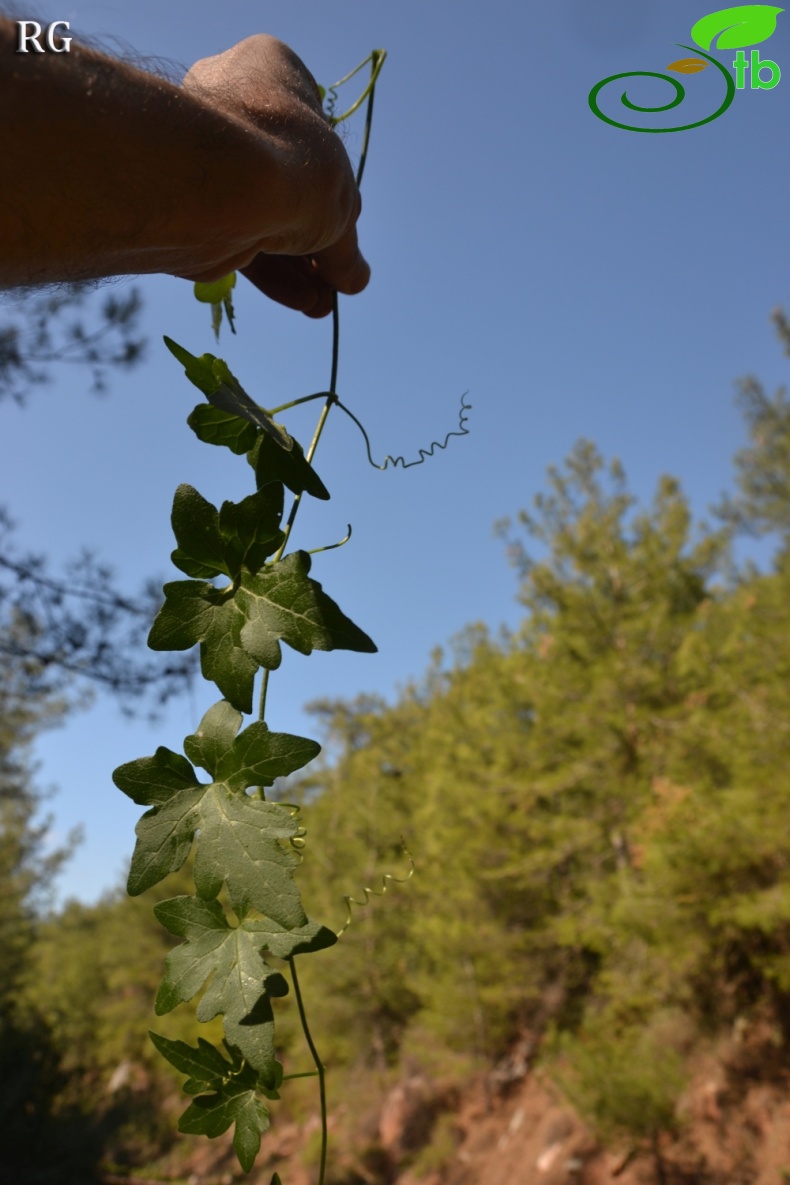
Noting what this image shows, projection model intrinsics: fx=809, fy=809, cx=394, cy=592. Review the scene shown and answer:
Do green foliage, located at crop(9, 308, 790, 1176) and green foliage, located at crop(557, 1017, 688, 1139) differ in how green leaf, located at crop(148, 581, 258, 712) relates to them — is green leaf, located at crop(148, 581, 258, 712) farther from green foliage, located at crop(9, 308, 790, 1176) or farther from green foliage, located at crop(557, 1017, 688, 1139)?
green foliage, located at crop(557, 1017, 688, 1139)

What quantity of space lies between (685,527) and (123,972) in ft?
45.8

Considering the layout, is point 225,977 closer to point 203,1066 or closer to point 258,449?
point 203,1066

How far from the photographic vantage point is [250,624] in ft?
1.23

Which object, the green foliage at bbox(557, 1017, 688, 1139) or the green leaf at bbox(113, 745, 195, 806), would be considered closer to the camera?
the green leaf at bbox(113, 745, 195, 806)

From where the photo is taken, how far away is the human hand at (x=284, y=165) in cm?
43

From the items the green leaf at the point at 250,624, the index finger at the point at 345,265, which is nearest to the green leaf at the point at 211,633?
the green leaf at the point at 250,624

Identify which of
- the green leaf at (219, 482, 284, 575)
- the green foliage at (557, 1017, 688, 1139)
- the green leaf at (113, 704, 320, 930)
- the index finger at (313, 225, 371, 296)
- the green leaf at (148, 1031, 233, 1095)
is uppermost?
the index finger at (313, 225, 371, 296)

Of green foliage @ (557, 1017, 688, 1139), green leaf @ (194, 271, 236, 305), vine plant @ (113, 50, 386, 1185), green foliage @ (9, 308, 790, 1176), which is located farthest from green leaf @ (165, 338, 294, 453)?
green foliage @ (557, 1017, 688, 1139)

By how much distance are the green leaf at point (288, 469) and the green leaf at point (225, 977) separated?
0.21 meters

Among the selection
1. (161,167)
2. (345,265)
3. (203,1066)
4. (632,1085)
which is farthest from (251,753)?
(632,1085)

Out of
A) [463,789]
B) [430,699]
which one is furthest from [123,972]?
[463,789]

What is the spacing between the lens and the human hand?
431 mm

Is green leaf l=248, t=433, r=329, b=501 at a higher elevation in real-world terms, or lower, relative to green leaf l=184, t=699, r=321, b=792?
higher

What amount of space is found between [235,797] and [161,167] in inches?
11.2
